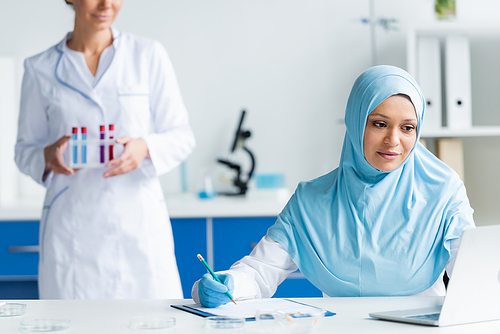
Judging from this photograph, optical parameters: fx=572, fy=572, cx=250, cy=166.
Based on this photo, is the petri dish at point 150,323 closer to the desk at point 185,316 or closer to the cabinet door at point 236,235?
the desk at point 185,316

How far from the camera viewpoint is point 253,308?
1.09 meters

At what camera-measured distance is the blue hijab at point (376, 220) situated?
1.28 m

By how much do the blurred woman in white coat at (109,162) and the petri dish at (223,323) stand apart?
815 mm

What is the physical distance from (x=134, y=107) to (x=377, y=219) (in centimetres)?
87

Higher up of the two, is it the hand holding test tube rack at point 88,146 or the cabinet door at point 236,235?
the hand holding test tube rack at point 88,146

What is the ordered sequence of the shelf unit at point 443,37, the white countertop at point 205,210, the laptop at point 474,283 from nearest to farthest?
the laptop at point 474,283 < the white countertop at point 205,210 < the shelf unit at point 443,37

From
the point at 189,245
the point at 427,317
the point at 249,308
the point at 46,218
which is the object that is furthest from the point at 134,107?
the point at 427,317

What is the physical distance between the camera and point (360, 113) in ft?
4.46

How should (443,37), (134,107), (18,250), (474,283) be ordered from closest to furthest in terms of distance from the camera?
(474,283) → (134,107) → (18,250) → (443,37)

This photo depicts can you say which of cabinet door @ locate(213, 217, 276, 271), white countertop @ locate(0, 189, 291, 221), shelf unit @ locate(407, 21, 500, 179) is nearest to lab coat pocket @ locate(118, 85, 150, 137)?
white countertop @ locate(0, 189, 291, 221)

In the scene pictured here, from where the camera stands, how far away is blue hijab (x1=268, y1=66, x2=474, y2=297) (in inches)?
50.2

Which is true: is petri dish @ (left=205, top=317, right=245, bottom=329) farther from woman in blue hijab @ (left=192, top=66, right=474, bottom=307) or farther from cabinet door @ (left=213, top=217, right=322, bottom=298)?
cabinet door @ (left=213, top=217, right=322, bottom=298)

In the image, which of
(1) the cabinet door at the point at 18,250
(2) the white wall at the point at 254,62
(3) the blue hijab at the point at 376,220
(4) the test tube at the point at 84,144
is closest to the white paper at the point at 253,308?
(3) the blue hijab at the point at 376,220

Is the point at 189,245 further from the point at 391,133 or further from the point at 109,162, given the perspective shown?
the point at 391,133
